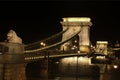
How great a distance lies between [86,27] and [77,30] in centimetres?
154

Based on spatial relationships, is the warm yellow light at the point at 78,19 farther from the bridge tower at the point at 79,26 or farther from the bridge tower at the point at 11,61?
the bridge tower at the point at 11,61

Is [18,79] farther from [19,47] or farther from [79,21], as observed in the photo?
[79,21]

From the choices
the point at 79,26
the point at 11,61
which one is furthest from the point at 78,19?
the point at 11,61

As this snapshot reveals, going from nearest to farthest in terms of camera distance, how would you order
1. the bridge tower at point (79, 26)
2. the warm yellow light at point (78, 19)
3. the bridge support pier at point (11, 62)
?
1. the bridge support pier at point (11, 62)
2. the bridge tower at point (79, 26)
3. the warm yellow light at point (78, 19)

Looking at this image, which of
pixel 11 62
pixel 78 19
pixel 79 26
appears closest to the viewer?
pixel 11 62

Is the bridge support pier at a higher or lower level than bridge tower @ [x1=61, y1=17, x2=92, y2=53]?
lower

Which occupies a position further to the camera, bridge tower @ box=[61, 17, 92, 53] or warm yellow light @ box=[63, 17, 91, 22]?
warm yellow light @ box=[63, 17, 91, 22]

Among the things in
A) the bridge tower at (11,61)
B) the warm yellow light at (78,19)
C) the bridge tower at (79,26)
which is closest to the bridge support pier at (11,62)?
the bridge tower at (11,61)

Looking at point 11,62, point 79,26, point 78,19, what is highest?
point 78,19

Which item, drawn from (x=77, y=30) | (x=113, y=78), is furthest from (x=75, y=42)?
(x=113, y=78)

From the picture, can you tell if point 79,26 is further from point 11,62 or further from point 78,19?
point 11,62

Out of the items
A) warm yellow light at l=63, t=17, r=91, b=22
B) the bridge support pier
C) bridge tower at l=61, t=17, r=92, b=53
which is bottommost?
the bridge support pier

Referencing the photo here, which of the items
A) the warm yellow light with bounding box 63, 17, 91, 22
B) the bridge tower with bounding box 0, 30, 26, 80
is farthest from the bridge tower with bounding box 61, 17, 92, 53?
the bridge tower with bounding box 0, 30, 26, 80

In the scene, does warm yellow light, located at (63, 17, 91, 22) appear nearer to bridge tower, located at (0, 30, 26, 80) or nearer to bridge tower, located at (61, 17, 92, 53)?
bridge tower, located at (61, 17, 92, 53)
